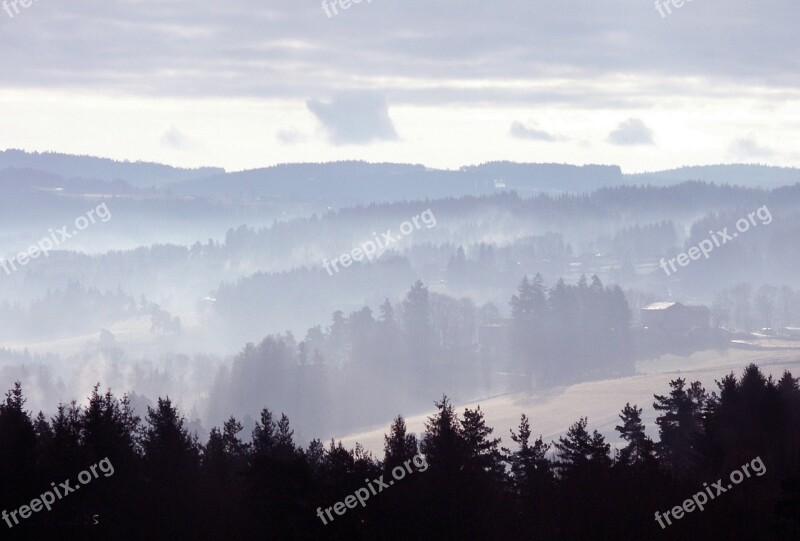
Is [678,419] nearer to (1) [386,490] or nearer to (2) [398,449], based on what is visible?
(2) [398,449]

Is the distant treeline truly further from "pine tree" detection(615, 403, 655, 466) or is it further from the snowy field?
the snowy field

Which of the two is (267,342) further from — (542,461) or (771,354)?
(542,461)

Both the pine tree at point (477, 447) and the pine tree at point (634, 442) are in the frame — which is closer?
the pine tree at point (477, 447)

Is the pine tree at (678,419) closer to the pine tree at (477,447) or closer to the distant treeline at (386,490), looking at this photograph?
the distant treeline at (386,490)

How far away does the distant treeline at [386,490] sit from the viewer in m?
33.3

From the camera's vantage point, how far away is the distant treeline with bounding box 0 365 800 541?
33.3 metres

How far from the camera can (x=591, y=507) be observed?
122ft

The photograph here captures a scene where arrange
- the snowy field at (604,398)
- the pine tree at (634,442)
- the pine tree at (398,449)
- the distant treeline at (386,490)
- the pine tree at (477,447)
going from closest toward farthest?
the distant treeline at (386,490) < the pine tree at (477,447) < the pine tree at (398,449) < the pine tree at (634,442) < the snowy field at (604,398)

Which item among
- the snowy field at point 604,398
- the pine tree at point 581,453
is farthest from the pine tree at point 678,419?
the snowy field at point 604,398

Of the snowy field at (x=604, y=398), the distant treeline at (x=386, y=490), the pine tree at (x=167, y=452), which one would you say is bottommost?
the distant treeline at (x=386, y=490)

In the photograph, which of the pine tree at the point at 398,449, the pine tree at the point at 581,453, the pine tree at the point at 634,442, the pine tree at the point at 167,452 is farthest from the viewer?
the pine tree at the point at 634,442

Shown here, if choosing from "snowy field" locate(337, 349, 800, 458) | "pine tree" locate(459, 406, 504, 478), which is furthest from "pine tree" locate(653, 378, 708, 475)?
"snowy field" locate(337, 349, 800, 458)

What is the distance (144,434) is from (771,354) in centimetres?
12455

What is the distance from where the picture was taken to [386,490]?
36719 mm
